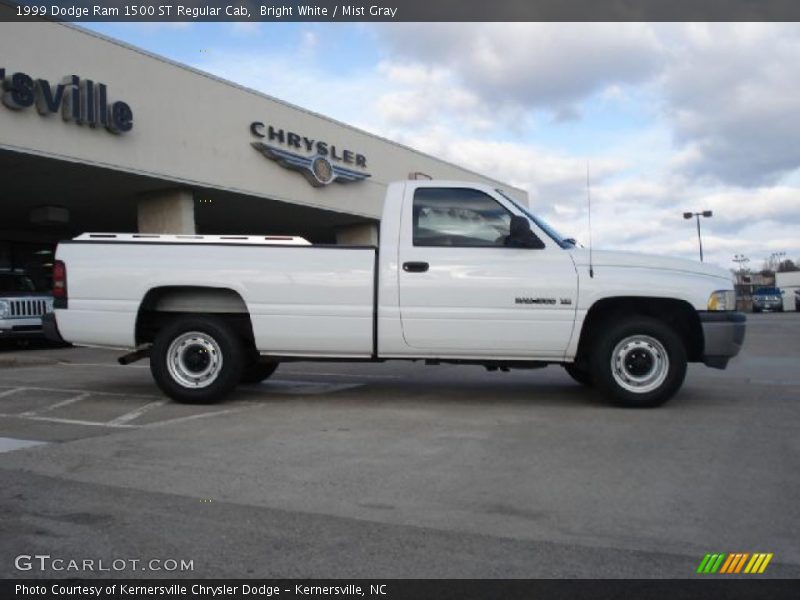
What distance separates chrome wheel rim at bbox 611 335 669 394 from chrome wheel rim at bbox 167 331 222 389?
4001mm

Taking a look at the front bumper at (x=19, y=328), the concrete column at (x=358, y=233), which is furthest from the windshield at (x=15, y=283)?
the concrete column at (x=358, y=233)

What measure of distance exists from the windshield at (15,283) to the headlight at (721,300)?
46.4ft

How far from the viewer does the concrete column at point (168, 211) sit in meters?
18.3

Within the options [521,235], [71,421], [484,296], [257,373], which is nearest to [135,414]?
[71,421]

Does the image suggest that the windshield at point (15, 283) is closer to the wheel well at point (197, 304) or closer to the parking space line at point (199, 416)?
the wheel well at point (197, 304)

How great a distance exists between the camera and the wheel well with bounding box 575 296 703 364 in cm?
707

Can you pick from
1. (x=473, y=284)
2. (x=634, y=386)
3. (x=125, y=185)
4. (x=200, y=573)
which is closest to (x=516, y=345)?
(x=473, y=284)

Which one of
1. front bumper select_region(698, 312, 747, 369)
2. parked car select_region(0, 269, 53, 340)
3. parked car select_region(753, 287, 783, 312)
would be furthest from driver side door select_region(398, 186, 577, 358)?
parked car select_region(753, 287, 783, 312)

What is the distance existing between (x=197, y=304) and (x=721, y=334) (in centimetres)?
521

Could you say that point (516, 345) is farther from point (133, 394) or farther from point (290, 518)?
point (133, 394)

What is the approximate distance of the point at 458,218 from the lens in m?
7.17

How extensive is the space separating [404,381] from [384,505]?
5.28 meters

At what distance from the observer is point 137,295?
719 centimetres

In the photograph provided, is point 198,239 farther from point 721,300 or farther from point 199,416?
point 721,300
